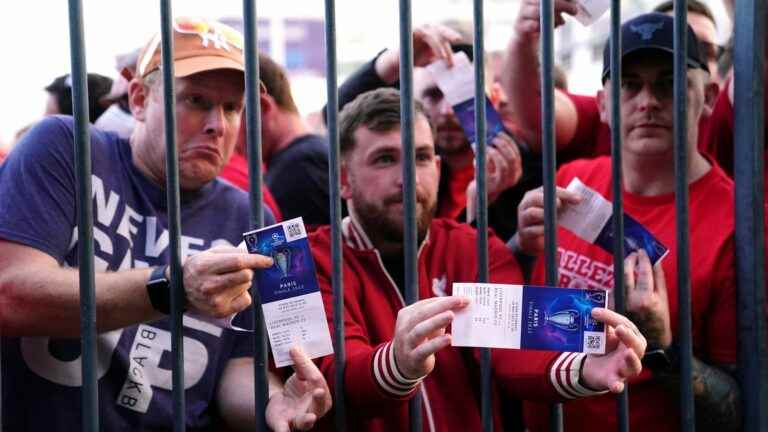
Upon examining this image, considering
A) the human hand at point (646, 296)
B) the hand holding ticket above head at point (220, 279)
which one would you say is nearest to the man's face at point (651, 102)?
the human hand at point (646, 296)

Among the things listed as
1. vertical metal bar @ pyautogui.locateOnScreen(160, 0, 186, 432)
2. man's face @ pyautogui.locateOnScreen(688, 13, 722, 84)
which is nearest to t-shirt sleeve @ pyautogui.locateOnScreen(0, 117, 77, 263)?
vertical metal bar @ pyautogui.locateOnScreen(160, 0, 186, 432)

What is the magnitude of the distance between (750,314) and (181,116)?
4.59ft

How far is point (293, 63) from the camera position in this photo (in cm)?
2123

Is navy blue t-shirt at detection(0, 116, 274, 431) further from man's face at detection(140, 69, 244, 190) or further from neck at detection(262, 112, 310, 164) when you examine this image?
neck at detection(262, 112, 310, 164)

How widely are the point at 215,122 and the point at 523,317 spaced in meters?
1.00

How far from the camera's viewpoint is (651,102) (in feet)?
8.17

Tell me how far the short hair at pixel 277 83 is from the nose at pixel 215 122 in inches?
48.7

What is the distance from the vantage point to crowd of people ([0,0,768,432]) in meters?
1.81

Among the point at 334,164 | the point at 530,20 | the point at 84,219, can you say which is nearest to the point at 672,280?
the point at 530,20

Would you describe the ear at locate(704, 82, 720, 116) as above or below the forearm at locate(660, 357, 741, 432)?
above

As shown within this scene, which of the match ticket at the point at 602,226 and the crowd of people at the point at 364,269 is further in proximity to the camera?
the match ticket at the point at 602,226

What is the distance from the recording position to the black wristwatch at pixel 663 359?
6.50 feet

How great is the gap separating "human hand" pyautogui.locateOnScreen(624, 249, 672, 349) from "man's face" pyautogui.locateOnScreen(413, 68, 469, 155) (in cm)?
133

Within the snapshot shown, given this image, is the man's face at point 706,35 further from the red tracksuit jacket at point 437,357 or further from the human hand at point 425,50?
the red tracksuit jacket at point 437,357
